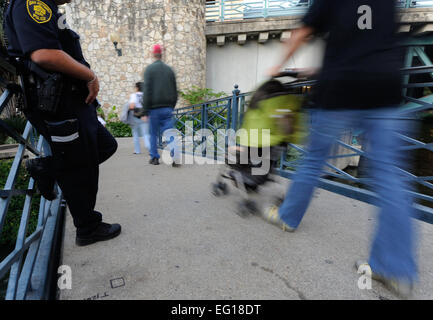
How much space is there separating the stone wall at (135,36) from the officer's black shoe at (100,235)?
1004 cm

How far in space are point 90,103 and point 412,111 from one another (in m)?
2.54

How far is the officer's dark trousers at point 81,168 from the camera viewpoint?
1.55 m

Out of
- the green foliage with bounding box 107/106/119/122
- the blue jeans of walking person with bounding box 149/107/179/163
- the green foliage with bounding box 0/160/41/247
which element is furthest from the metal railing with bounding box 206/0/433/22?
the green foliage with bounding box 0/160/41/247

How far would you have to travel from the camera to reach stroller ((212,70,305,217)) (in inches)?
68.3

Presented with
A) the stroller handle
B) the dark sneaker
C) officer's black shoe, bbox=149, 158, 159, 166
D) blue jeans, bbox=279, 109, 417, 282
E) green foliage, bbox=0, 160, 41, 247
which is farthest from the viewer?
green foliage, bbox=0, 160, 41, 247

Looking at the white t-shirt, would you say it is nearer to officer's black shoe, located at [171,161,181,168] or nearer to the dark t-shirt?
officer's black shoe, located at [171,161,181,168]

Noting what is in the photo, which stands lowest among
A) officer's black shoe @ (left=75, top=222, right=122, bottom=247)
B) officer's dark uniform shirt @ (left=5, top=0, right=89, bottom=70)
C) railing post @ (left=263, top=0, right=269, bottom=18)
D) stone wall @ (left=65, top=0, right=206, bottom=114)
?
officer's black shoe @ (left=75, top=222, right=122, bottom=247)

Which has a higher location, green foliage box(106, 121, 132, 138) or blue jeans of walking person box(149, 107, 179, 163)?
blue jeans of walking person box(149, 107, 179, 163)

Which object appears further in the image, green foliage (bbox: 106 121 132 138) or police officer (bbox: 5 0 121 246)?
green foliage (bbox: 106 121 132 138)

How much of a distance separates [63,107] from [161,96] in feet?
8.10

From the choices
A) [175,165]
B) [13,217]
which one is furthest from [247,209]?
[13,217]

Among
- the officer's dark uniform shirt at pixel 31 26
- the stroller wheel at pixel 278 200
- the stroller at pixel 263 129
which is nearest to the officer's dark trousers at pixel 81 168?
the officer's dark uniform shirt at pixel 31 26

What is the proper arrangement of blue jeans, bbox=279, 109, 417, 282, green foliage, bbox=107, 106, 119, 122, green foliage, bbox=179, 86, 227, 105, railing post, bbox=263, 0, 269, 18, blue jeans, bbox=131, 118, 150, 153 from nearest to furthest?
blue jeans, bbox=279, 109, 417, 282
blue jeans, bbox=131, 118, 150, 153
railing post, bbox=263, 0, 269, 18
green foliage, bbox=179, 86, 227, 105
green foliage, bbox=107, 106, 119, 122
